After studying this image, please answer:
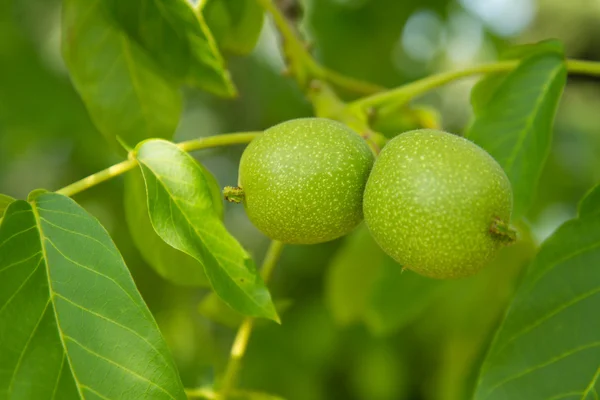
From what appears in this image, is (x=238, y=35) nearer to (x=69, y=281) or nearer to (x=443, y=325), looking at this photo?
(x=69, y=281)

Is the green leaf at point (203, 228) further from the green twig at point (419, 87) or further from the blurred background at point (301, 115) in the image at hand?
the blurred background at point (301, 115)

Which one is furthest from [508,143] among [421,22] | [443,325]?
[421,22]

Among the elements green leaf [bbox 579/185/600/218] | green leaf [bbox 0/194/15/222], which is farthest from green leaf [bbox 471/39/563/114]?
green leaf [bbox 0/194/15/222]

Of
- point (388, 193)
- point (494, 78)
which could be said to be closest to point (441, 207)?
point (388, 193)

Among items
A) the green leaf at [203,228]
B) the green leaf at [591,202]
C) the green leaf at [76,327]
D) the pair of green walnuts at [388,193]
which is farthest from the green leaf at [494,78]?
the green leaf at [76,327]

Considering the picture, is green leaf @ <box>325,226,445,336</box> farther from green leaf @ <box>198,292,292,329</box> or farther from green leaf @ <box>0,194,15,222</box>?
green leaf @ <box>0,194,15,222</box>

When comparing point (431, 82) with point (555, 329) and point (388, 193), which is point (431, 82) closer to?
point (388, 193)

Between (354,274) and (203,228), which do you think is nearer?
(203,228)
